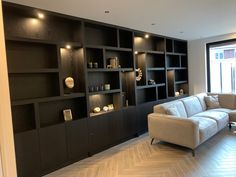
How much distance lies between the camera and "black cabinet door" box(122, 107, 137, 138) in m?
4.20

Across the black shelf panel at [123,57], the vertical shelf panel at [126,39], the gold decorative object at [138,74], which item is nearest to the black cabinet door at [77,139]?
the black shelf panel at [123,57]

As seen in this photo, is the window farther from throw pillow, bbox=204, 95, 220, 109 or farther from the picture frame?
the picture frame

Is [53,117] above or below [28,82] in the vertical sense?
below

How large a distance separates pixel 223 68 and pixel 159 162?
14.3 ft

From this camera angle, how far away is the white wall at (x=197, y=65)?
20.2 feet

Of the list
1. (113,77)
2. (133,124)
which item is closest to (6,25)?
(113,77)

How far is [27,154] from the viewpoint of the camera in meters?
2.69

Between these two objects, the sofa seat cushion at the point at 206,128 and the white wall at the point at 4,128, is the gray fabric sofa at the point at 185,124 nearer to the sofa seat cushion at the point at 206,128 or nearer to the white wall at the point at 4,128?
the sofa seat cushion at the point at 206,128

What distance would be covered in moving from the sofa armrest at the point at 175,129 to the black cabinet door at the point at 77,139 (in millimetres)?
1348

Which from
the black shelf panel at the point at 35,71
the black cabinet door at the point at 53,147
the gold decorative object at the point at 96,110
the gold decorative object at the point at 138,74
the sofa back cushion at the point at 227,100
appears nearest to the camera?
the black shelf panel at the point at 35,71

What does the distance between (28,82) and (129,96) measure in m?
2.34

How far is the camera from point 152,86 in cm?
501

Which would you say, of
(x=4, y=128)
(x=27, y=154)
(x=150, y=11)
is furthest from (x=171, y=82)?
(x=4, y=128)

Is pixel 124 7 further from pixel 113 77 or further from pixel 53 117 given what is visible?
pixel 53 117
